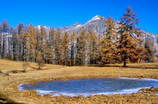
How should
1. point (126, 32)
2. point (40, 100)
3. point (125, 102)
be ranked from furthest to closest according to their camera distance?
point (126, 32) → point (40, 100) → point (125, 102)

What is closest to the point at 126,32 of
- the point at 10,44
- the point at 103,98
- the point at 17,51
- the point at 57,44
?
the point at 103,98

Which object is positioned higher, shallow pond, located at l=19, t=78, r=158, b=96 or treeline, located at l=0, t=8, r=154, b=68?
treeline, located at l=0, t=8, r=154, b=68

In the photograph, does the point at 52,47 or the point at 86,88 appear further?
the point at 52,47

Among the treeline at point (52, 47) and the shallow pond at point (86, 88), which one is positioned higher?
the treeline at point (52, 47)

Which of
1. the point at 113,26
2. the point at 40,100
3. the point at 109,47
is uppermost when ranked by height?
the point at 113,26

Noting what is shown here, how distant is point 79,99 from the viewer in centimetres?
2091

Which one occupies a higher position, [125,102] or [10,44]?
[10,44]

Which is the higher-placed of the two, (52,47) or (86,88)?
(52,47)

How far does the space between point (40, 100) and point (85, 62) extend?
88.1 m

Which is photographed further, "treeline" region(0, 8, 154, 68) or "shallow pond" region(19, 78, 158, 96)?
"treeline" region(0, 8, 154, 68)

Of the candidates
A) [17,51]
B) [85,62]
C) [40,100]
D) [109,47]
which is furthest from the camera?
[17,51]

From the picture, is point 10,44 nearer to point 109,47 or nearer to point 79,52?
point 79,52

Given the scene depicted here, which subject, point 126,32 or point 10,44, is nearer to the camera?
point 126,32

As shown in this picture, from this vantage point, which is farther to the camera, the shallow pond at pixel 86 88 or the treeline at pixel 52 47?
the treeline at pixel 52 47
